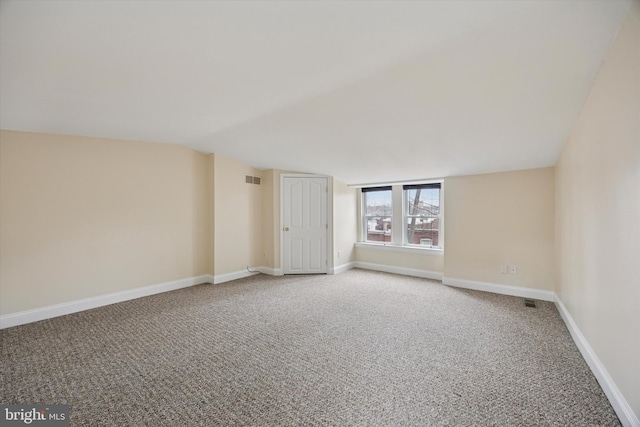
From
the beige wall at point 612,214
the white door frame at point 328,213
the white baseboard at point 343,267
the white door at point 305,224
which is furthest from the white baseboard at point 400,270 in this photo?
the beige wall at point 612,214

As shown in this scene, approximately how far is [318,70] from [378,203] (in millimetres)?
4158

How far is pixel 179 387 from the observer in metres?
1.94

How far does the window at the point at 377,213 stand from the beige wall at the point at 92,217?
3413 mm

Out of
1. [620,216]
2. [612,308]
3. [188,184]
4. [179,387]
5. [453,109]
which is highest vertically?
[453,109]

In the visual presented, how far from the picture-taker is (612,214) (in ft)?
5.80

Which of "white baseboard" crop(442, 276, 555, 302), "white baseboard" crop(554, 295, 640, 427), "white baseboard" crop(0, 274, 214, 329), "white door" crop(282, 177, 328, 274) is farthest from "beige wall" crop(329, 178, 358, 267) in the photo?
"white baseboard" crop(554, 295, 640, 427)

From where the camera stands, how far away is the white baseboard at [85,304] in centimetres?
301

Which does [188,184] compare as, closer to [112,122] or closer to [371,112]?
[112,122]

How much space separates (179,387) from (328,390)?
107cm

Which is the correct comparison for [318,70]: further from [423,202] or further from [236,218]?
[423,202]

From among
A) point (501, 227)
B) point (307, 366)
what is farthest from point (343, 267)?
point (307, 366)

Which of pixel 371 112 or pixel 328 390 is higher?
pixel 371 112

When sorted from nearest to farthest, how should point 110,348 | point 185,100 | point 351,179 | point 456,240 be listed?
point 110,348, point 185,100, point 456,240, point 351,179

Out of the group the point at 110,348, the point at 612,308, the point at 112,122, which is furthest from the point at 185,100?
the point at 612,308
